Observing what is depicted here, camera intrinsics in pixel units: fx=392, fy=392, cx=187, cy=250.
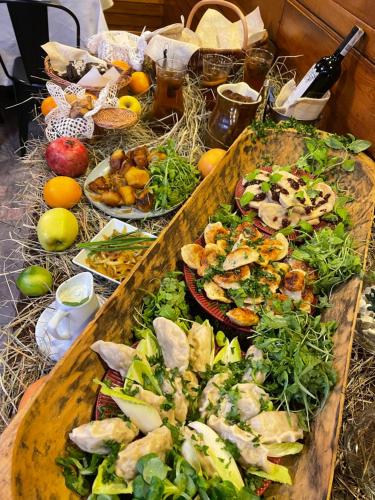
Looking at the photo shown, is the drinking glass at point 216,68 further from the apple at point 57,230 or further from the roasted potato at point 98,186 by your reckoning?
the apple at point 57,230

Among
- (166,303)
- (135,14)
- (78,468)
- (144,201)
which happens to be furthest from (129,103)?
(135,14)

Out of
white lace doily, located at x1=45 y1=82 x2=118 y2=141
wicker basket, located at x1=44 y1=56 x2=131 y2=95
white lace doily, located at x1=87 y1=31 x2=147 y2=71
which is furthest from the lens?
white lace doily, located at x1=87 y1=31 x2=147 y2=71

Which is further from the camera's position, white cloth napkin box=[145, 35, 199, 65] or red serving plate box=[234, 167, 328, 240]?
white cloth napkin box=[145, 35, 199, 65]

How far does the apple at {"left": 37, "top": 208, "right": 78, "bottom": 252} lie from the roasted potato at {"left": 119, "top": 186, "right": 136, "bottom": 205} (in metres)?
0.21

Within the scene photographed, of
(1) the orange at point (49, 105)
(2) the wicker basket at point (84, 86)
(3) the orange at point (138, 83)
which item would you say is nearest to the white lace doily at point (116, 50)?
(3) the orange at point (138, 83)

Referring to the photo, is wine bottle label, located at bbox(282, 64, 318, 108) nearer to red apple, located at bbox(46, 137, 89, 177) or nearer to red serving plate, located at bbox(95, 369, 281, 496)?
red apple, located at bbox(46, 137, 89, 177)

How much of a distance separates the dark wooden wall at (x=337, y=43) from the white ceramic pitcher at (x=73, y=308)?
1.27 metres

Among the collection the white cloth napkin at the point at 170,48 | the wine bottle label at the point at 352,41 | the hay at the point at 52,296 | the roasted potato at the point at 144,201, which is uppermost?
the wine bottle label at the point at 352,41

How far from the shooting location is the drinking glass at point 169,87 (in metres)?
1.73

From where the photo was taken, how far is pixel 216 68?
191cm

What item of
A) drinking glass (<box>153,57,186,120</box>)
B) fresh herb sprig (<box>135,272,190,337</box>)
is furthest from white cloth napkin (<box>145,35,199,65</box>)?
fresh herb sprig (<box>135,272,190,337</box>)

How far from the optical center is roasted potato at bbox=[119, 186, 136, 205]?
146 cm

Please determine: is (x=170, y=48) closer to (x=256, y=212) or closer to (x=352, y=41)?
(x=352, y=41)

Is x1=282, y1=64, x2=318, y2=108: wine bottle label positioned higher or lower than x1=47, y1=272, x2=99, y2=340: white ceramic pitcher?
higher
